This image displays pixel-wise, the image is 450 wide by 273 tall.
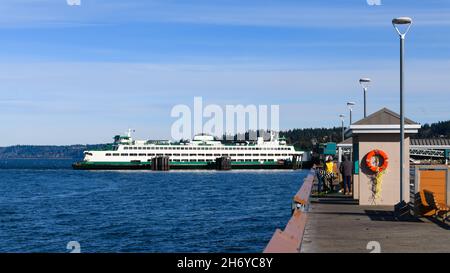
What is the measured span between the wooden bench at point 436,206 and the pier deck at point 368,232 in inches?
10.0

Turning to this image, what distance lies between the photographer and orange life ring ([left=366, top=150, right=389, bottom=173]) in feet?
69.3

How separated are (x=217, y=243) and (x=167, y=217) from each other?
12006 millimetres

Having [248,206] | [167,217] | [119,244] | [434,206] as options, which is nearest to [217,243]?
[119,244]

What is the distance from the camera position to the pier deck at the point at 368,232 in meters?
12.1

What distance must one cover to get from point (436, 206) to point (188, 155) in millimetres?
132583

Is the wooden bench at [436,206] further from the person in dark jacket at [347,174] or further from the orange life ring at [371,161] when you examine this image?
→ the person in dark jacket at [347,174]

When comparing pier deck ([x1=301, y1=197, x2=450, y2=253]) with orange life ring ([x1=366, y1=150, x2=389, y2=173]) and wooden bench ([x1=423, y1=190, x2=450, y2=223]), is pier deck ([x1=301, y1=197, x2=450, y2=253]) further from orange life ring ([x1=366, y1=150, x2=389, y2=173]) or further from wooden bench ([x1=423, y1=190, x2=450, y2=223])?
orange life ring ([x1=366, y1=150, x2=389, y2=173])

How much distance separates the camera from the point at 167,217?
112 ft

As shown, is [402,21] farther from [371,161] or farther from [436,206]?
[436,206]

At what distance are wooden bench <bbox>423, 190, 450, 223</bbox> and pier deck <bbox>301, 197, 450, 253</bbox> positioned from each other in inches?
10.0

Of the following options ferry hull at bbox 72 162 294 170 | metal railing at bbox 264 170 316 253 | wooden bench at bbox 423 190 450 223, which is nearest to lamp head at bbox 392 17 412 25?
wooden bench at bbox 423 190 450 223

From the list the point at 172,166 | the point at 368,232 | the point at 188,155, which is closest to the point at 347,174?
the point at 368,232
